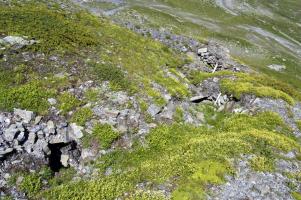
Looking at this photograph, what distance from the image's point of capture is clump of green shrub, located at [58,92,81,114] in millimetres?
26033

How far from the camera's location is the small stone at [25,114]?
2412 cm

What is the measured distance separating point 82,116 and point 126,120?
342cm

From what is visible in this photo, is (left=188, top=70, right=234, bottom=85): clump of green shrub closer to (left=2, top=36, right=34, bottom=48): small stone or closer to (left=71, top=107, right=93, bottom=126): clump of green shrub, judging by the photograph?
(left=71, top=107, right=93, bottom=126): clump of green shrub

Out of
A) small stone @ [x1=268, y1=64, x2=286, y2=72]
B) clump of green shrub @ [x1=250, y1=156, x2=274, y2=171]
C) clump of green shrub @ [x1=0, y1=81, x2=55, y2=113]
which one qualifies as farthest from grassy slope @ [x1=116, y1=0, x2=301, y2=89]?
clump of green shrub @ [x1=0, y1=81, x2=55, y2=113]

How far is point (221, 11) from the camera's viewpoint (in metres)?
109

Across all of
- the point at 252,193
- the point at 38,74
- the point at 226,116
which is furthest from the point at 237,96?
the point at 38,74

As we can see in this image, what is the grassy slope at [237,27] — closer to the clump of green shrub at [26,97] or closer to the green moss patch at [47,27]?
the green moss patch at [47,27]

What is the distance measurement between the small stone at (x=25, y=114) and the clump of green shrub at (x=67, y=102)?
91.8 inches

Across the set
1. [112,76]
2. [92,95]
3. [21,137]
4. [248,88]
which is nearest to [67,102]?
[92,95]

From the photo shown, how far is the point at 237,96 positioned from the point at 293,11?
11830cm

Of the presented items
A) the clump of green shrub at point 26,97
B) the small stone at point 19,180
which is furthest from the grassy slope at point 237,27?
the small stone at point 19,180

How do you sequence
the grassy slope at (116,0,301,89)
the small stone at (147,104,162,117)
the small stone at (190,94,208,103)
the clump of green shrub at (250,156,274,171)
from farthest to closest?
the grassy slope at (116,0,301,89) → the small stone at (190,94,208,103) → the small stone at (147,104,162,117) → the clump of green shrub at (250,156,274,171)

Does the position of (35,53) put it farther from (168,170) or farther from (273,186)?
(273,186)

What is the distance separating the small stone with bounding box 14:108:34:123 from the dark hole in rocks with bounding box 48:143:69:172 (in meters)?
2.64
